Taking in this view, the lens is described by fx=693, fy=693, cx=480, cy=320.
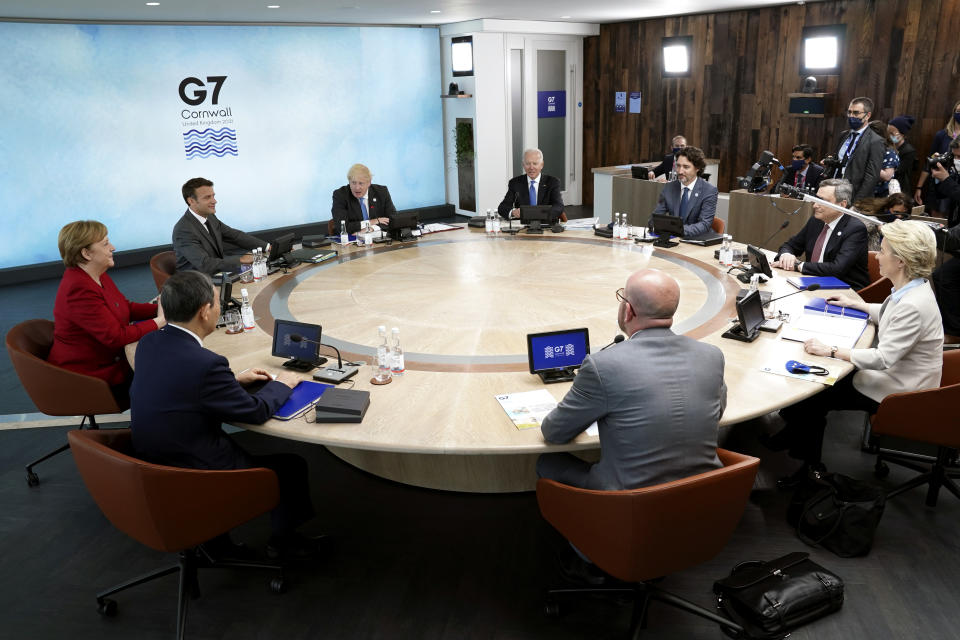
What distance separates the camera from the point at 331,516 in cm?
387

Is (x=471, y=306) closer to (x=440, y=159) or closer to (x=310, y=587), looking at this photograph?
(x=310, y=587)

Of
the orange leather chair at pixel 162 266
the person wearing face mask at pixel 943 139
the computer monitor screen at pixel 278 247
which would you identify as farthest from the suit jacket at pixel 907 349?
the person wearing face mask at pixel 943 139

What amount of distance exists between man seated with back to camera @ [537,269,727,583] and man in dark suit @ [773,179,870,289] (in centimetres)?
294

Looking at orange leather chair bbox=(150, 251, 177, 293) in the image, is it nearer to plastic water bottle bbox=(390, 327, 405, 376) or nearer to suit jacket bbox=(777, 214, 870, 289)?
plastic water bottle bbox=(390, 327, 405, 376)

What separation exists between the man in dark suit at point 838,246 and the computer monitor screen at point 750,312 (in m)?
1.38

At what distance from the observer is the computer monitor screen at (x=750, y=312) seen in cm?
379

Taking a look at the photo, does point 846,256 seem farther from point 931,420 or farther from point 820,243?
point 931,420

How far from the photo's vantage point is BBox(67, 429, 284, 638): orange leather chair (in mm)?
2646

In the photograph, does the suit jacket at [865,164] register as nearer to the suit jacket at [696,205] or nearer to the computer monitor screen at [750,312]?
the suit jacket at [696,205]

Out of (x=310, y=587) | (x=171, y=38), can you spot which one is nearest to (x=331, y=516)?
(x=310, y=587)

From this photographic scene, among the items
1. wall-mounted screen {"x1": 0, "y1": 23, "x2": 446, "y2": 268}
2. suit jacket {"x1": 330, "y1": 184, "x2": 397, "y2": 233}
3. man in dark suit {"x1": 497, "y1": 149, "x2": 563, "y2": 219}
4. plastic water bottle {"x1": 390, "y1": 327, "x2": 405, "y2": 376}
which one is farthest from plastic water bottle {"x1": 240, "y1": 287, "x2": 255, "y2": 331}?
wall-mounted screen {"x1": 0, "y1": 23, "x2": 446, "y2": 268}

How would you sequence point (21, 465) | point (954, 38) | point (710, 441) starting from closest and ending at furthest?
1. point (710, 441)
2. point (21, 465)
3. point (954, 38)

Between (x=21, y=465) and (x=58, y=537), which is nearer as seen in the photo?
(x=58, y=537)

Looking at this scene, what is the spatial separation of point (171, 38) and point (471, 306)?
719cm
